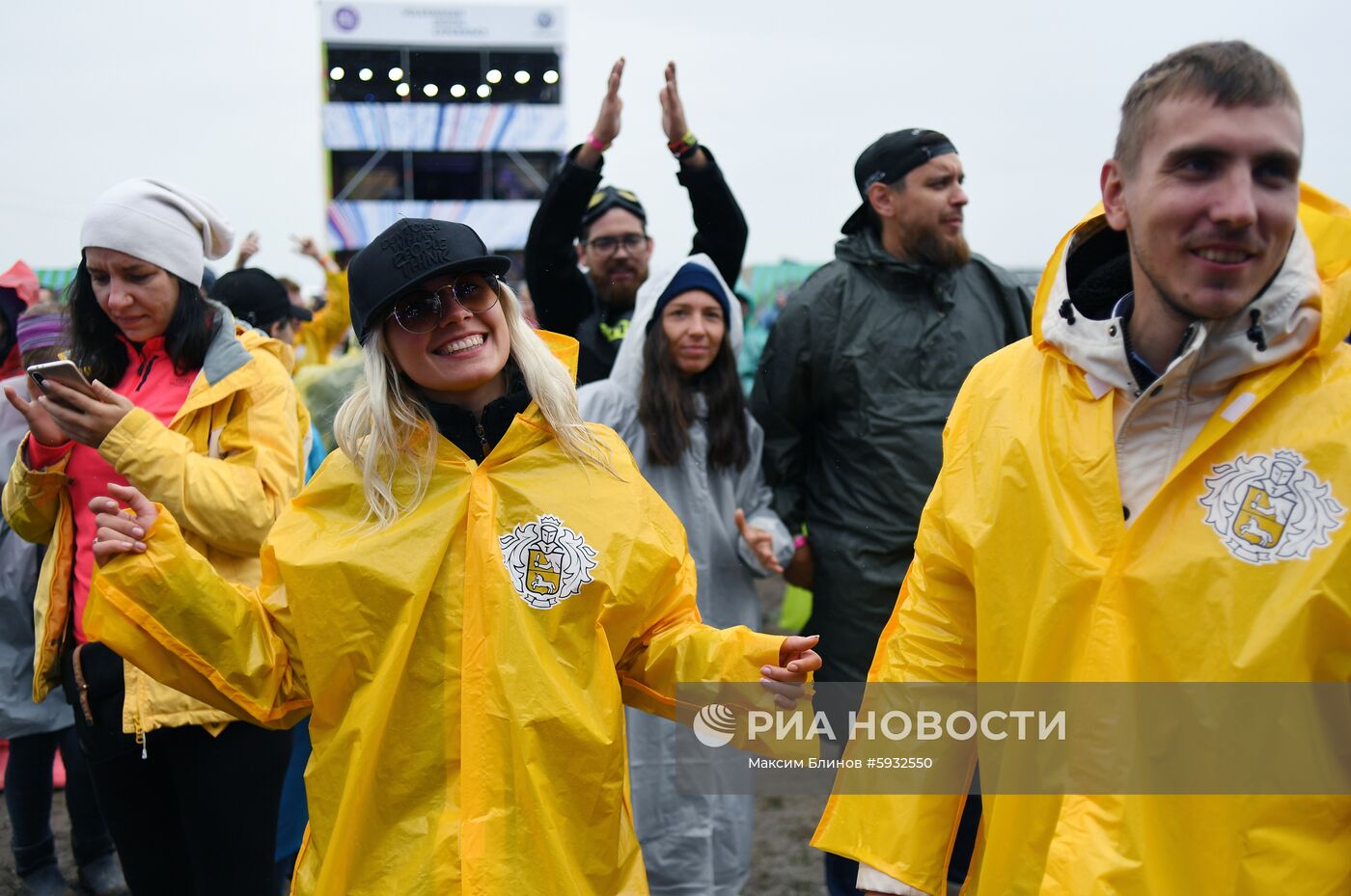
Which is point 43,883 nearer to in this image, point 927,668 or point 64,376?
point 64,376

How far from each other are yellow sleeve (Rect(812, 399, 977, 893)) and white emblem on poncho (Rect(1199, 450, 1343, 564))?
411 mm

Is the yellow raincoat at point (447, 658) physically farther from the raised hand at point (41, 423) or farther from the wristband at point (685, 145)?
the wristband at point (685, 145)

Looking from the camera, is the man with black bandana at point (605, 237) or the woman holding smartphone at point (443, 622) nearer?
the woman holding smartphone at point (443, 622)

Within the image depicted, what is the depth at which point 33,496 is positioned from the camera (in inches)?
123

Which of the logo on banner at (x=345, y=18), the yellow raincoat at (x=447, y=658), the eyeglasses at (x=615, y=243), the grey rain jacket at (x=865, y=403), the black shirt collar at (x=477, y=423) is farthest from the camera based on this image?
the logo on banner at (x=345, y=18)

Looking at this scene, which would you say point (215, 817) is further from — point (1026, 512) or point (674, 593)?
point (1026, 512)

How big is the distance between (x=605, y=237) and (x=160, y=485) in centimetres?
240

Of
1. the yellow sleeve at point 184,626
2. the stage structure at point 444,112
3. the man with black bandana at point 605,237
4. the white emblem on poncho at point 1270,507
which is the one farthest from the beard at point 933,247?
the stage structure at point 444,112

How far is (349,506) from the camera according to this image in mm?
2328

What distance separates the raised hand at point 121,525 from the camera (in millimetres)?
2160

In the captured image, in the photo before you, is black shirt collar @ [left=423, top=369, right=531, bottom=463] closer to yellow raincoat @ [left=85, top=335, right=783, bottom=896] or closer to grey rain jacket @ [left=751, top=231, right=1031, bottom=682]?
yellow raincoat @ [left=85, top=335, right=783, bottom=896]

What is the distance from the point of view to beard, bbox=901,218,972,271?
387cm

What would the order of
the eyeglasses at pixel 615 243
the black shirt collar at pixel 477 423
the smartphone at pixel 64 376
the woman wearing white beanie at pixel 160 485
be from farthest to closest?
the eyeglasses at pixel 615 243, the woman wearing white beanie at pixel 160 485, the smartphone at pixel 64 376, the black shirt collar at pixel 477 423

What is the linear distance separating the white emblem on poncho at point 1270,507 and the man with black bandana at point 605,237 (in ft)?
9.37
